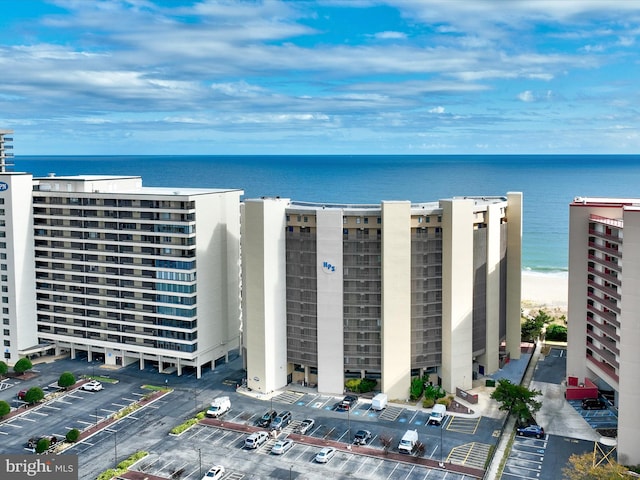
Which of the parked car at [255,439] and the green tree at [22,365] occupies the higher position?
the green tree at [22,365]

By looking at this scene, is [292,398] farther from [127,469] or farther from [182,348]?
[127,469]

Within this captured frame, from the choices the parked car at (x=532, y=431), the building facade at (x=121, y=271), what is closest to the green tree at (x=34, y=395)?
the building facade at (x=121, y=271)

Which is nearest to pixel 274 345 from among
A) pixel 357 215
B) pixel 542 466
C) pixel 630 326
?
pixel 357 215

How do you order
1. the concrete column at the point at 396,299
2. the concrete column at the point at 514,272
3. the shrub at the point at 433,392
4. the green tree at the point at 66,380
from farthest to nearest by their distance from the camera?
1. the concrete column at the point at 514,272
2. the green tree at the point at 66,380
3. the concrete column at the point at 396,299
4. the shrub at the point at 433,392

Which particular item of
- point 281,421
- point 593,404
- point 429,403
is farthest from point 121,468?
point 593,404

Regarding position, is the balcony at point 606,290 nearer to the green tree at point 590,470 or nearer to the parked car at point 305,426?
the green tree at point 590,470

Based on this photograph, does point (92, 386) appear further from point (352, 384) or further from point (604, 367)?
point (604, 367)

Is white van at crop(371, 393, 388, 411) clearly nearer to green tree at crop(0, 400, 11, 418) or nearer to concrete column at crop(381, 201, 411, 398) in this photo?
concrete column at crop(381, 201, 411, 398)
